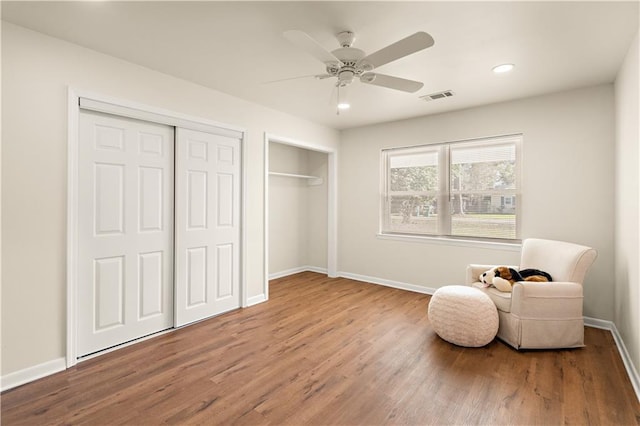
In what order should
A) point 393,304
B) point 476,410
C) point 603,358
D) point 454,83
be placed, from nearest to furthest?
1. point 476,410
2. point 603,358
3. point 454,83
4. point 393,304

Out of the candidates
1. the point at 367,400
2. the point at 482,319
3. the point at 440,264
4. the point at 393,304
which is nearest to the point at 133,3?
the point at 367,400

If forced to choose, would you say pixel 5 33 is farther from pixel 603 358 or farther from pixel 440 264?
pixel 603 358

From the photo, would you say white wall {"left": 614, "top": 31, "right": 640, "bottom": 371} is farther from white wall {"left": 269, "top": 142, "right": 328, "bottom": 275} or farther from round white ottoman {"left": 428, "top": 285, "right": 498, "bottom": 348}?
white wall {"left": 269, "top": 142, "right": 328, "bottom": 275}

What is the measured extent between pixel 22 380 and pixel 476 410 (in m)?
3.20

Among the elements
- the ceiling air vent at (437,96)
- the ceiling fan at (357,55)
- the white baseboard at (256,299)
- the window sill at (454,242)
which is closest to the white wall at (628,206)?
the window sill at (454,242)

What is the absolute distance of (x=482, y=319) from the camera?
2.81 meters

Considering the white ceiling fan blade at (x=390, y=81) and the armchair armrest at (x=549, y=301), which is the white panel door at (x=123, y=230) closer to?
the white ceiling fan blade at (x=390, y=81)

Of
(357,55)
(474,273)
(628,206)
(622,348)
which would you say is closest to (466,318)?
(474,273)

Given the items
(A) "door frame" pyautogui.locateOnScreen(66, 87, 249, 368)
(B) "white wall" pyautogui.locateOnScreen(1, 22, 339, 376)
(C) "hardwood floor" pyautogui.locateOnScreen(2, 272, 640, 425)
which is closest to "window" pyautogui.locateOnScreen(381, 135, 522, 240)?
(C) "hardwood floor" pyautogui.locateOnScreen(2, 272, 640, 425)

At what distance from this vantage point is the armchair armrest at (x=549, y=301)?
2754 mm

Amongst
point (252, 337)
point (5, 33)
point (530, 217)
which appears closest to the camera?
point (5, 33)

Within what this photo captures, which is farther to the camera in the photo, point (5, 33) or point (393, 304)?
point (393, 304)

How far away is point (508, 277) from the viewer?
10.2ft

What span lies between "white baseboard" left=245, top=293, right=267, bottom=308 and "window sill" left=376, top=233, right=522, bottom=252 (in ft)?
6.78
